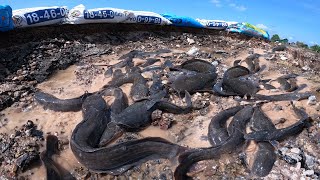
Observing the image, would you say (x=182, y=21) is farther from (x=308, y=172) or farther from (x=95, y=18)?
(x=308, y=172)

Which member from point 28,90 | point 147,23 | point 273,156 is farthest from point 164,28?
point 273,156

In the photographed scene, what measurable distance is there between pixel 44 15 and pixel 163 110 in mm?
4987

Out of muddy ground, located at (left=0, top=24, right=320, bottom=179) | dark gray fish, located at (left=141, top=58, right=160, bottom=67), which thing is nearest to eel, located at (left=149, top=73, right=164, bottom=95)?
muddy ground, located at (left=0, top=24, right=320, bottom=179)

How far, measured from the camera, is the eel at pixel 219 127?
221 inches

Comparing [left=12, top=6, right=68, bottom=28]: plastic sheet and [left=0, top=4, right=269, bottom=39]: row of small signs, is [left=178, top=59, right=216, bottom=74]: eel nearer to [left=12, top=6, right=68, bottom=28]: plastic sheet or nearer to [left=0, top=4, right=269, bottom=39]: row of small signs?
[left=0, top=4, right=269, bottom=39]: row of small signs

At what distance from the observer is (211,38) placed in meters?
12.5

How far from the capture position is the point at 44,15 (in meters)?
9.34

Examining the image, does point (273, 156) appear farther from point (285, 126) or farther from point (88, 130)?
point (88, 130)

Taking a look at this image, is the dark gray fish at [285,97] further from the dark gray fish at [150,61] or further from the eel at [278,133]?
the dark gray fish at [150,61]

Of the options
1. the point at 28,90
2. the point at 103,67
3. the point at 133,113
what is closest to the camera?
the point at 133,113

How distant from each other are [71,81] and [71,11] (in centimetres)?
282

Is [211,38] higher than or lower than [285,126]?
lower

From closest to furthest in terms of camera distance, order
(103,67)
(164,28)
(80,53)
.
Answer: (103,67) → (80,53) → (164,28)

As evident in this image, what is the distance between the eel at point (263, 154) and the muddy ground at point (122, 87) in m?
0.10
